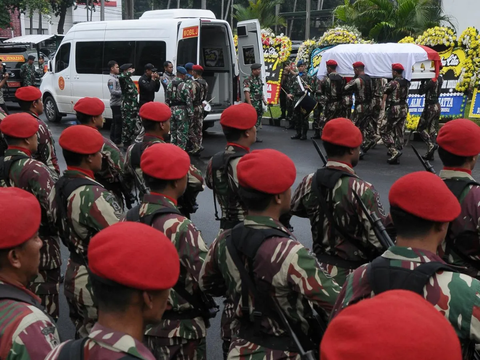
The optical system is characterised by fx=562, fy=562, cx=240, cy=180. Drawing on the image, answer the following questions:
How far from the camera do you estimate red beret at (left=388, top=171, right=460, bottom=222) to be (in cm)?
234

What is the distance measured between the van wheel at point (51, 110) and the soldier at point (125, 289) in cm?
1501

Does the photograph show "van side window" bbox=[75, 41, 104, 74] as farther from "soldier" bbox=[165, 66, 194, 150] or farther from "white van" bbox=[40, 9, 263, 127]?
"soldier" bbox=[165, 66, 194, 150]

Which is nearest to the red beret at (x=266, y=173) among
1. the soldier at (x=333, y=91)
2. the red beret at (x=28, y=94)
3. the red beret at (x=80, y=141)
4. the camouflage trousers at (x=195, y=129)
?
the red beret at (x=80, y=141)

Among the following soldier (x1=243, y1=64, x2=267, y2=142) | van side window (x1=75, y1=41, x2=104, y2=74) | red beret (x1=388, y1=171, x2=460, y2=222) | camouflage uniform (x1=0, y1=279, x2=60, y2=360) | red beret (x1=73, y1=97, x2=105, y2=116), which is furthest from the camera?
van side window (x1=75, y1=41, x2=104, y2=74)

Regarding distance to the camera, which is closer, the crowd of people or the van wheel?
the crowd of people

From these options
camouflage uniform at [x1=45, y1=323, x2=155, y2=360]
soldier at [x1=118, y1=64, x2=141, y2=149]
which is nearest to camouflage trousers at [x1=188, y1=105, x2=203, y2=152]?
soldier at [x1=118, y1=64, x2=141, y2=149]

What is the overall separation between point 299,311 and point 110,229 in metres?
1.02

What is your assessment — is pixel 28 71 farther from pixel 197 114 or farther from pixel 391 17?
pixel 391 17

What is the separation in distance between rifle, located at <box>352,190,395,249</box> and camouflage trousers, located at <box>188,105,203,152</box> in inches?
331

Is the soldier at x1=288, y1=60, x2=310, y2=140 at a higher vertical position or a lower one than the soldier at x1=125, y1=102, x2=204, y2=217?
lower

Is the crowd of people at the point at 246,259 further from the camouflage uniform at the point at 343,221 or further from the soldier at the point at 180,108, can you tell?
the soldier at the point at 180,108

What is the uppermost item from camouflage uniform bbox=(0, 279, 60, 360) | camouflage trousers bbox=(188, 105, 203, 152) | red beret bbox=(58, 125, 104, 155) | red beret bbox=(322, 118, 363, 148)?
red beret bbox=(322, 118, 363, 148)

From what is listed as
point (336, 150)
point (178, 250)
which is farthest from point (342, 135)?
point (178, 250)

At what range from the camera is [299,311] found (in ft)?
8.30
